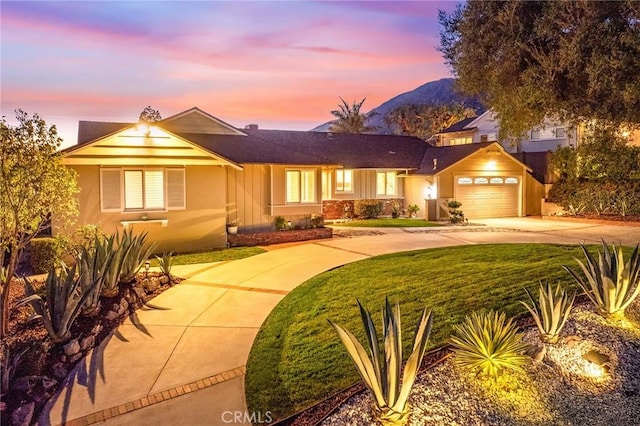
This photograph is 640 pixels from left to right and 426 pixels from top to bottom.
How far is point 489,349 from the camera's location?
5367 mm

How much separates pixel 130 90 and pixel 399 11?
1055cm

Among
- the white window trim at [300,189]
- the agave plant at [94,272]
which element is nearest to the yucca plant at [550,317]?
the agave plant at [94,272]

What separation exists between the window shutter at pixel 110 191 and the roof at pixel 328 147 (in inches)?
219

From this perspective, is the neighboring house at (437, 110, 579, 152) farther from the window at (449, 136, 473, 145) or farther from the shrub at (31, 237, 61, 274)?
the shrub at (31, 237, 61, 274)

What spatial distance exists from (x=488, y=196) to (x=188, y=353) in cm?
2313

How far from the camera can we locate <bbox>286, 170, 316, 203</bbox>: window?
18688 millimetres

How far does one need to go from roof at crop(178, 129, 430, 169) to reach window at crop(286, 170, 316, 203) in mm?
604

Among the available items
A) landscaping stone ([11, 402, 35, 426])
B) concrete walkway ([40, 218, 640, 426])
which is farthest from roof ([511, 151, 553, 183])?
landscaping stone ([11, 402, 35, 426])

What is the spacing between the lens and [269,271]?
11586mm

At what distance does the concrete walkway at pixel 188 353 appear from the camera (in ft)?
16.2

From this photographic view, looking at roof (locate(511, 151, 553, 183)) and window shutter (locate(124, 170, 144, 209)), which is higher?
roof (locate(511, 151, 553, 183))

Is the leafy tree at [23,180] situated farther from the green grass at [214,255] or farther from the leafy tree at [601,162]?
the leafy tree at [601,162]

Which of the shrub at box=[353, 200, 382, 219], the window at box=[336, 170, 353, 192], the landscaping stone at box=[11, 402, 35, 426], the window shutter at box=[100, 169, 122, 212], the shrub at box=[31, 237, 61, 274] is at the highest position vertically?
the window at box=[336, 170, 353, 192]

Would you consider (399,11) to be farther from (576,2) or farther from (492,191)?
(492,191)
